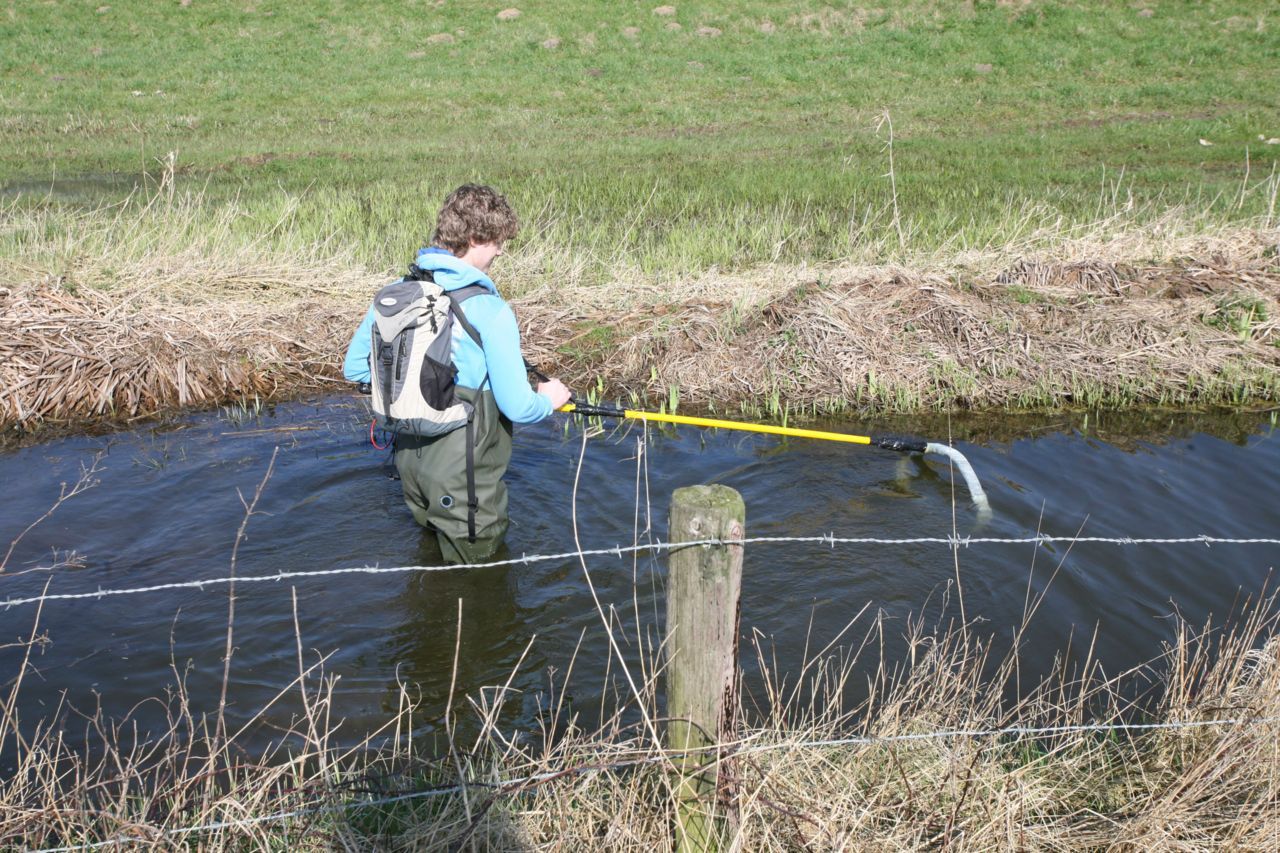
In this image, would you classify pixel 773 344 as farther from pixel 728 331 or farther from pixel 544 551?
pixel 544 551

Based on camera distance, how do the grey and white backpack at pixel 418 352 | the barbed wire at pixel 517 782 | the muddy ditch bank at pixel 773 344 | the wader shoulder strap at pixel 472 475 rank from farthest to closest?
the muddy ditch bank at pixel 773 344
the wader shoulder strap at pixel 472 475
the grey and white backpack at pixel 418 352
the barbed wire at pixel 517 782

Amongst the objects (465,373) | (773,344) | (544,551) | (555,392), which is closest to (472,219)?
(465,373)

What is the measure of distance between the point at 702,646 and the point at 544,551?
10.3 feet

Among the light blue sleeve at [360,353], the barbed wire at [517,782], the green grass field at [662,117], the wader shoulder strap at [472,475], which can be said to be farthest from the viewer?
the green grass field at [662,117]

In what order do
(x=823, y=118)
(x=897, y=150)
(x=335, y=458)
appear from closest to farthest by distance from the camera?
(x=335, y=458)
(x=897, y=150)
(x=823, y=118)

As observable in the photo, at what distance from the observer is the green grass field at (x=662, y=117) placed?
39.0 feet

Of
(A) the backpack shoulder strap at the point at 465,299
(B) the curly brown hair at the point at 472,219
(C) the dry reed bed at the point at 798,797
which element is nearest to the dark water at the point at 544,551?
(A) the backpack shoulder strap at the point at 465,299

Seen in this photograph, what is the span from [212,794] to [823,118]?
71.9ft

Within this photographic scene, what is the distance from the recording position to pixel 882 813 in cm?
312

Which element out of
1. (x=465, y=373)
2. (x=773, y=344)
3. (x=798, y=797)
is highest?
(x=465, y=373)

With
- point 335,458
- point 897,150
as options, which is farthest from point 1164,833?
point 897,150

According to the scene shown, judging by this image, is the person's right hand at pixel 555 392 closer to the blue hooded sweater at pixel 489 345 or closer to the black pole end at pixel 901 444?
the blue hooded sweater at pixel 489 345

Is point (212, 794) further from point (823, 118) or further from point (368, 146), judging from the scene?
point (823, 118)

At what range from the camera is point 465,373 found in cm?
→ 446
